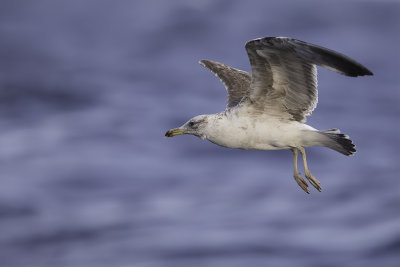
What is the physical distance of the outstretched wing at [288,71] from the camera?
9.92 m

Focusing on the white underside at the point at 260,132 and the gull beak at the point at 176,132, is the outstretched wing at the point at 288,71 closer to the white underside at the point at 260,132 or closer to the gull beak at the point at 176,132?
the white underside at the point at 260,132

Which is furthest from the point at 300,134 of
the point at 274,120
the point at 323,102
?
the point at 323,102

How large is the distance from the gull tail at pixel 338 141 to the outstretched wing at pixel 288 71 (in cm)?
48

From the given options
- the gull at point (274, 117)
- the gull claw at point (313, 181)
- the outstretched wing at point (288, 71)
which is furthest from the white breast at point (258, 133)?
the gull claw at point (313, 181)

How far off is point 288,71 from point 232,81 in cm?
270

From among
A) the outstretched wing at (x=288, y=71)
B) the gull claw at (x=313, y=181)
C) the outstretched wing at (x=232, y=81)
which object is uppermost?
the outstretched wing at (x=232, y=81)

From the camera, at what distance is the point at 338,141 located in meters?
11.8

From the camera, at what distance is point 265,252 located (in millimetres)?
57469

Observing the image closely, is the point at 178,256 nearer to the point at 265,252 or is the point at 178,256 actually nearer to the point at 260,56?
the point at 265,252

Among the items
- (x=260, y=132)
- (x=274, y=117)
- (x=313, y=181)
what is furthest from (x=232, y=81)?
(x=313, y=181)

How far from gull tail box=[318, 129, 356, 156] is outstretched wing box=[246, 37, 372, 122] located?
478 mm

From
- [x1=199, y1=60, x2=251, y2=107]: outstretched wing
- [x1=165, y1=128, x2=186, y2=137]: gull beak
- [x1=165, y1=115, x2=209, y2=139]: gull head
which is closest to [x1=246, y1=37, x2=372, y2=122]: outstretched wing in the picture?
[x1=165, y1=115, x2=209, y2=139]: gull head

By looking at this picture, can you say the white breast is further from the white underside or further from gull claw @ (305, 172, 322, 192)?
gull claw @ (305, 172, 322, 192)

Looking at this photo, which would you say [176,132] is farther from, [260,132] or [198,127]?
[260,132]
